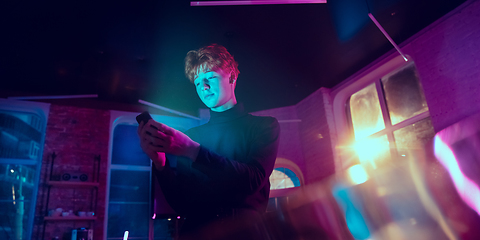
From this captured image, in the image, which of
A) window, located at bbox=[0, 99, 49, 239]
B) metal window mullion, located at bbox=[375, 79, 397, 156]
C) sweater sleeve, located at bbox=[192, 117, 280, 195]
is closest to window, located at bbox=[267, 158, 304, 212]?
metal window mullion, located at bbox=[375, 79, 397, 156]

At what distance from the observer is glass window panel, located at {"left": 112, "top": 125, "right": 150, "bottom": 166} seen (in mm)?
7211

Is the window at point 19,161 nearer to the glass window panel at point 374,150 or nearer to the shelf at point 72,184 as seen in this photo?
the shelf at point 72,184

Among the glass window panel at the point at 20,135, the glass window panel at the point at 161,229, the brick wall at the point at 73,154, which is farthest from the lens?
the glass window panel at the point at 161,229

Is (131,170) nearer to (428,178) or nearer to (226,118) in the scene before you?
(428,178)

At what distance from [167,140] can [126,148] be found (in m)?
7.09

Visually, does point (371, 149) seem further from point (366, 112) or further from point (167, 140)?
point (167, 140)

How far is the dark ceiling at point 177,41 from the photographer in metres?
4.08

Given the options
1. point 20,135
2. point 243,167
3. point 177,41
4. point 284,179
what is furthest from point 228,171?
point 20,135

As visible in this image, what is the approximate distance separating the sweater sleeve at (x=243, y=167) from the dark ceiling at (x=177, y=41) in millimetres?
3513

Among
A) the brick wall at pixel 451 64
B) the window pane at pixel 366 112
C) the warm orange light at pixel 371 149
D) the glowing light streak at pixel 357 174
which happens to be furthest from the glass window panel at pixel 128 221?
the brick wall at pixel 451 64

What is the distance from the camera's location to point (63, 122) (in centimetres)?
639

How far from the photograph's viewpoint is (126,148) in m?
7.30

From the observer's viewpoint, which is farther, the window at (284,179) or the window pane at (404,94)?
Result: the window at (284,179)

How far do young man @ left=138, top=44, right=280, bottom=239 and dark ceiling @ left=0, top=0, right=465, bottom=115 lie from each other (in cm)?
328
